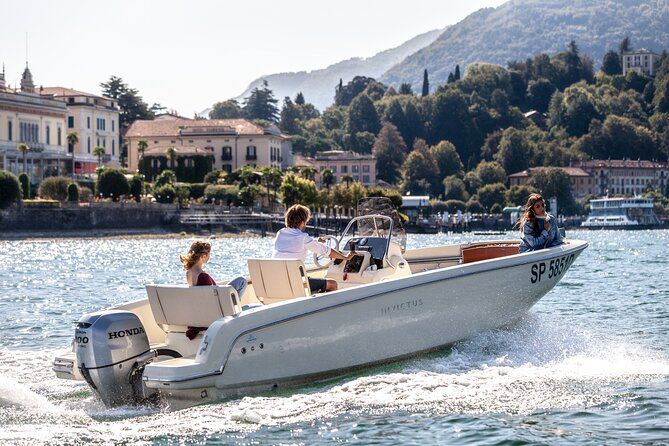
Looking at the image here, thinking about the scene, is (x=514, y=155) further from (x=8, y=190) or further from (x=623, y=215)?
(x=8, y=190)

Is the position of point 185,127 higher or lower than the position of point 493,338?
higher

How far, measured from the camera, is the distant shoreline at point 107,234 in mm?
78094

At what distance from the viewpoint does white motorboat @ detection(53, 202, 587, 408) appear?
11.2 meters

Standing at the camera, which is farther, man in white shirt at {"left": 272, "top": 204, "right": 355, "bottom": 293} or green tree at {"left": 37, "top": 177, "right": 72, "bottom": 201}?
green tree at {"left": 37, "top": 177, "right": 72, "bottom": 201}

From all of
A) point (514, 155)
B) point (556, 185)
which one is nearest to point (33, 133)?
point (556, 185)

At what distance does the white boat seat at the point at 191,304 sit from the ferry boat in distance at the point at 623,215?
127m

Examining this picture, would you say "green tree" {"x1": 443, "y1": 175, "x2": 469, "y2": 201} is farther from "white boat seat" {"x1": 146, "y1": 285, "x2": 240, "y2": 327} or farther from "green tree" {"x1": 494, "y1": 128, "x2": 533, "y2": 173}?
"white boat seat" {"x1": 146, "y1": 285, "x2": 240, "y2": 327}

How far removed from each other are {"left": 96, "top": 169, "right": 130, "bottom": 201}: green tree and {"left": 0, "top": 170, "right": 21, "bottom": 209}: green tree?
1488cm

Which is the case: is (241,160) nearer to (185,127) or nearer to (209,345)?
(185,127)

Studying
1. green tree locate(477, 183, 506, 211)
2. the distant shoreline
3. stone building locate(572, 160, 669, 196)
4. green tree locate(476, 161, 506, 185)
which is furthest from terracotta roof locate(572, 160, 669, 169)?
the distant shoreline

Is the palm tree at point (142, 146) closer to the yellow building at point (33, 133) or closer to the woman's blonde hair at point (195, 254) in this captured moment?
the yellow building at point (33, 133)

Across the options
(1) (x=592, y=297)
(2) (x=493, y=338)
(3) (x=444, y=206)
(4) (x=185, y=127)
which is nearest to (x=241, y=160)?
(4) (x=185, y=127)

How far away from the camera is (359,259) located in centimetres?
1391

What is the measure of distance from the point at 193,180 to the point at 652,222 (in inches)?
2187
